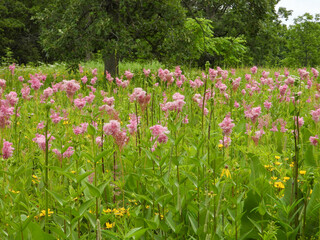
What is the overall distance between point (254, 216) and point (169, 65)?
22.0 ft

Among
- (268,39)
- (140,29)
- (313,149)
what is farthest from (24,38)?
(313,149)

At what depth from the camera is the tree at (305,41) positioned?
41594 millimetres

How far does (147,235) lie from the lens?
165 centimetres

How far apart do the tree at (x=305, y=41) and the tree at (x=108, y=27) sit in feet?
119

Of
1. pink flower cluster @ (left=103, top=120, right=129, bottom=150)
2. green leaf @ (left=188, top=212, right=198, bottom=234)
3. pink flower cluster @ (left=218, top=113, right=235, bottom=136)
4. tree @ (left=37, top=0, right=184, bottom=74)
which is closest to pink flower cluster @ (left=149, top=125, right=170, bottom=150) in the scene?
pink flower cluster @ (left=103, top=120, right=129, bottom=150)

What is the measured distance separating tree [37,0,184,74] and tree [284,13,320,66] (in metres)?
36.4

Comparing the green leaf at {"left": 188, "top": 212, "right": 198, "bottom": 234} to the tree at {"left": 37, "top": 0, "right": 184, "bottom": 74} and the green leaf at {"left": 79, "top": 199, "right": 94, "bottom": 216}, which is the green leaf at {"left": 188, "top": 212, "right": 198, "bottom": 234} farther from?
the tree at {"left": 37, "top": 0, "right": 184, "bottom": 74}

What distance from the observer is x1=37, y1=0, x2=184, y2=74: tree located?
7.49m

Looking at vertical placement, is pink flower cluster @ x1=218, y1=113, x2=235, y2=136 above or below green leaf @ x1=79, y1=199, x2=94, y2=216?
above

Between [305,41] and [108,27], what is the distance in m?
41.2

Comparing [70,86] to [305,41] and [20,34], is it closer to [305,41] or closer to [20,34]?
[20,34]

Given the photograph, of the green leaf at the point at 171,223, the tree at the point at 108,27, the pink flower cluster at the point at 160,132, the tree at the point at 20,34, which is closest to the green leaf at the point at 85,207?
the green leaf at the point at 171,223

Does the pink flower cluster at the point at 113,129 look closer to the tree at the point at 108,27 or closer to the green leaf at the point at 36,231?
the green leaf at the point at 36,231

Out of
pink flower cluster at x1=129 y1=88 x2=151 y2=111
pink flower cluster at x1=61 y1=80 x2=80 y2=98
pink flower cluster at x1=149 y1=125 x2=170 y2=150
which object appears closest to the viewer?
pink flower cluster at x1=149 y1=125 x2=170 y2=150
